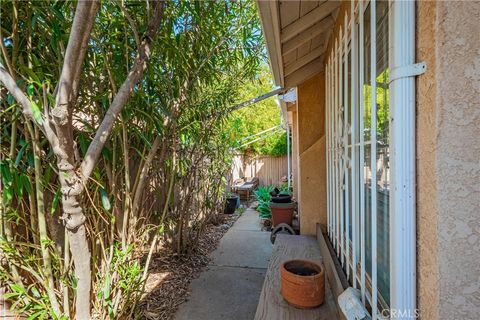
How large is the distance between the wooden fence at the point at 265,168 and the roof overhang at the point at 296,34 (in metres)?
8.45

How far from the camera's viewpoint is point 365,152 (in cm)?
171

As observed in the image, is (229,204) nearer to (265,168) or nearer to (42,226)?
(265,168)

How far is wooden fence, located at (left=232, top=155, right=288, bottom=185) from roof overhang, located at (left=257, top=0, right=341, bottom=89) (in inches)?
333

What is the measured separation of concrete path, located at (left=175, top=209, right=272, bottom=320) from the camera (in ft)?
9.52

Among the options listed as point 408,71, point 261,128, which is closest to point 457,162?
point 408,71

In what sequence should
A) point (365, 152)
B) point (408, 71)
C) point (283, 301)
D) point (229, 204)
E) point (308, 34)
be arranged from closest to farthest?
1. point (408, 71)
2. point (365, 152)
3. point (283, 301)
4. point (308, 34)
5. point (229, 204)

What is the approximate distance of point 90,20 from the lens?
1369mm

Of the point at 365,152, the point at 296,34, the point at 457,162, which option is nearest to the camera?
the point at 457,162

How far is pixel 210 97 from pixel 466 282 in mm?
3444

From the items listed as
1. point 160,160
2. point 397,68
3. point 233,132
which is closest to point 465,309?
point 397,68

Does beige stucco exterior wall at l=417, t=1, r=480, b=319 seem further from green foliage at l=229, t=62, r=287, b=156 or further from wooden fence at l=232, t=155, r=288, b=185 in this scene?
wooden fence at l=232, t=155, r=288, b=185

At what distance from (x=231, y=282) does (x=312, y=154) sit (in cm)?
211

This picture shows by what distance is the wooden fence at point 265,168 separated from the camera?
12086mm

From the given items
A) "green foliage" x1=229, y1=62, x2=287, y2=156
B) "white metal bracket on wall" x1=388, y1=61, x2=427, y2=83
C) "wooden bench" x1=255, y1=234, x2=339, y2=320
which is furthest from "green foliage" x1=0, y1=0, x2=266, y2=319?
"green foliage" x1=229, y1=62, x2=287, y2=156
